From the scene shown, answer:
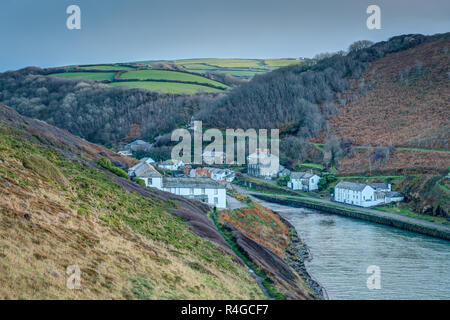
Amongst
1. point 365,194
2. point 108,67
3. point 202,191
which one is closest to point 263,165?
point 365,194

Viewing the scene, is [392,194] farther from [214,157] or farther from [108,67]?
[108,67]

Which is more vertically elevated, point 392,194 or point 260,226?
point 260,226

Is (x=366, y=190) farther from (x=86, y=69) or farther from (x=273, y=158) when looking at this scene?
(x=86, y=69)

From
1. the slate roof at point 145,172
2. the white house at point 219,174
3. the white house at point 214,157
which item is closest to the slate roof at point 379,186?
the white house at point 219,174

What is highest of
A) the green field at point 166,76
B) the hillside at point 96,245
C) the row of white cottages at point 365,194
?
the green field at point 166,76

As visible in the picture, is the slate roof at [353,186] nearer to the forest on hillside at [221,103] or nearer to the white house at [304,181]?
the white house at [304,181]

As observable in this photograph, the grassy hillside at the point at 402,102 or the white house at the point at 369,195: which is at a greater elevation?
the grassy hillside at the point at 402,102
